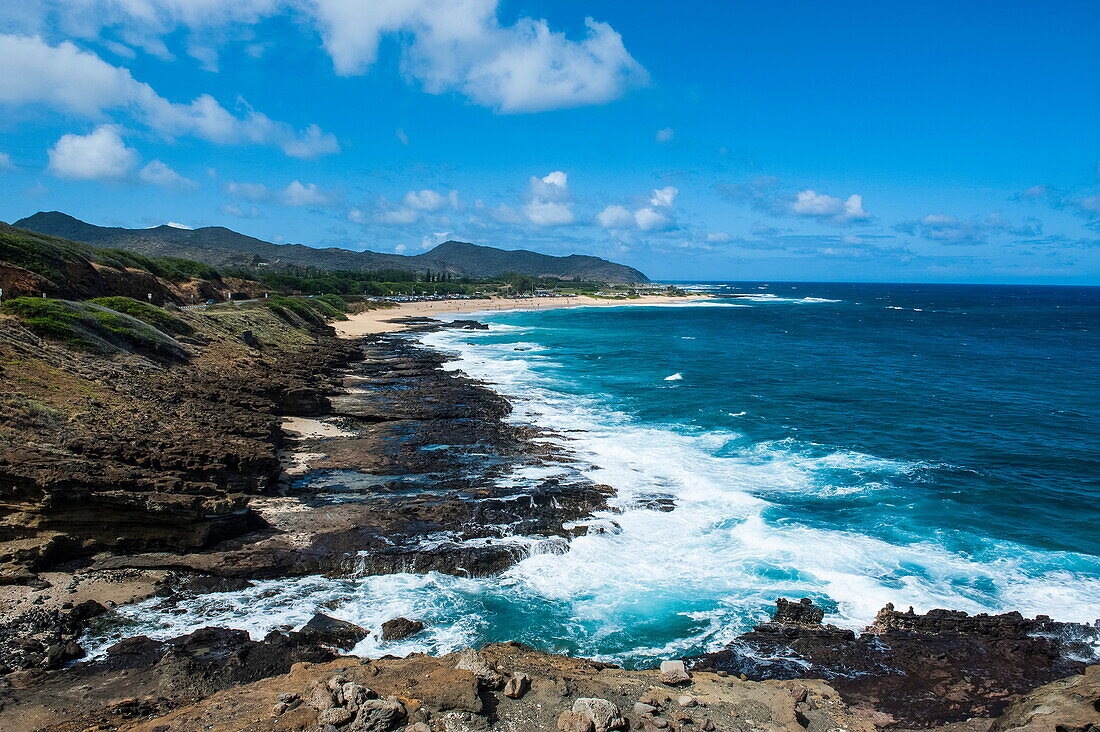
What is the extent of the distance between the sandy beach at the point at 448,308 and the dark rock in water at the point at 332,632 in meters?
56.8

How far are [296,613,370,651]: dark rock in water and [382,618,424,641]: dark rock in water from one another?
17.7 inches

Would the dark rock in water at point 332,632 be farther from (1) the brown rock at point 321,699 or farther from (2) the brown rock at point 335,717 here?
(2) the brown rock at point 335,717

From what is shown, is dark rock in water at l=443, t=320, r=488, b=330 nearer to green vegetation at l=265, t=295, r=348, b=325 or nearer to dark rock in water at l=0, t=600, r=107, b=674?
green vegetation at l=265, t=295, r=348, b=325

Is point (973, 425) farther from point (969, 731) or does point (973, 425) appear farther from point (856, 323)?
point (856, 323)

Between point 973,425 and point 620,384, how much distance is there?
21658mm

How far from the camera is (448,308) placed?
121500 mm

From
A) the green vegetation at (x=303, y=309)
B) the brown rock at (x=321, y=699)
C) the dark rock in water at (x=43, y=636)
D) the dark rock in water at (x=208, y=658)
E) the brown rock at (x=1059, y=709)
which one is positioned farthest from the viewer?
the green vegetation at (x=303, y=309)

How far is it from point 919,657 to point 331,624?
12.7m

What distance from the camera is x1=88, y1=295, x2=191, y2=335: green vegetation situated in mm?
35938

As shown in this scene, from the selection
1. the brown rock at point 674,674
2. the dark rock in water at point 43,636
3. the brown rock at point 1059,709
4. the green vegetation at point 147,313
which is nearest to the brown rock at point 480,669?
the brown rock at point 674,674

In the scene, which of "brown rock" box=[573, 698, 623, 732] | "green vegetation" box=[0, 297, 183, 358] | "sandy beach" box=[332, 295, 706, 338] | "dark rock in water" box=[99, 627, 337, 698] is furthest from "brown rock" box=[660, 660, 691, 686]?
"sandy beach" box=[332, 295, 706, 338]

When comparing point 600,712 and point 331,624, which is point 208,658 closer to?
point 331,624

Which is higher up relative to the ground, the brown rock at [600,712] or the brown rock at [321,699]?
the brown rock at [321,699]

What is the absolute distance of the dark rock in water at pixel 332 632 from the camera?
12352mm
